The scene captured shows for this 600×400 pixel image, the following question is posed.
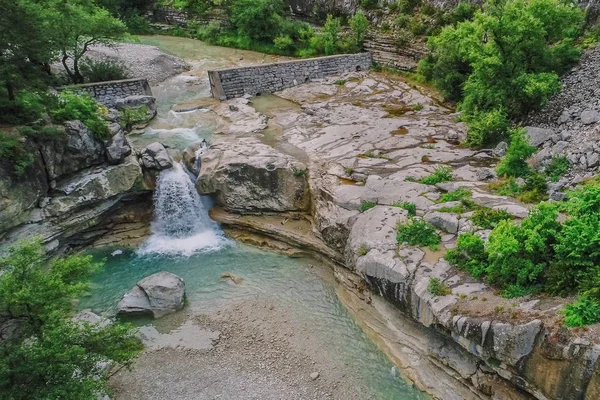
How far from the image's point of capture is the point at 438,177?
15930 mm

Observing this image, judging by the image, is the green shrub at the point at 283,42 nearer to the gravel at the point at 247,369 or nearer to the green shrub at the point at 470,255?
the gravel at the point at 247,369

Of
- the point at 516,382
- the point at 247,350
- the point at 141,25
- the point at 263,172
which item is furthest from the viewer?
the point at 141,25

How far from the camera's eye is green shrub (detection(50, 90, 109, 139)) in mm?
16672

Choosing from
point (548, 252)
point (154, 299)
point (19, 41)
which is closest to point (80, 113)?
point (19, 41)

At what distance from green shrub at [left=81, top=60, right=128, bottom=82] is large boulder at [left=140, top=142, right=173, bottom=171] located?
27.8 feet

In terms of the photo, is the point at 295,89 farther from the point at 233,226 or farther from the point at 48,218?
the point at 48,218

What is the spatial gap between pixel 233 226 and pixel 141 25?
3006 cm

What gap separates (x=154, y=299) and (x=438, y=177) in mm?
10773

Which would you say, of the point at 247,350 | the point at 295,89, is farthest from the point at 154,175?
the point at 295,89

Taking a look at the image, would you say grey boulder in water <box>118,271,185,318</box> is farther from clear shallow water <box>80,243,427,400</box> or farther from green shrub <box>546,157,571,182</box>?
green shrub <box>546,157,571,182</box>

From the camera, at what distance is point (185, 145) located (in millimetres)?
21047

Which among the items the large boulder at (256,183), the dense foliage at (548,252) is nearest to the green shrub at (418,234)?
the dense foliage at (548,252)

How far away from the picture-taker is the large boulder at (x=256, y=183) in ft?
58.3

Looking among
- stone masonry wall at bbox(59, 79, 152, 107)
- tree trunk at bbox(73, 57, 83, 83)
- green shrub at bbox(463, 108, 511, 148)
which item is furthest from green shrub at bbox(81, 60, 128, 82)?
green shrub at bbox(463, 108, 511, 148)
